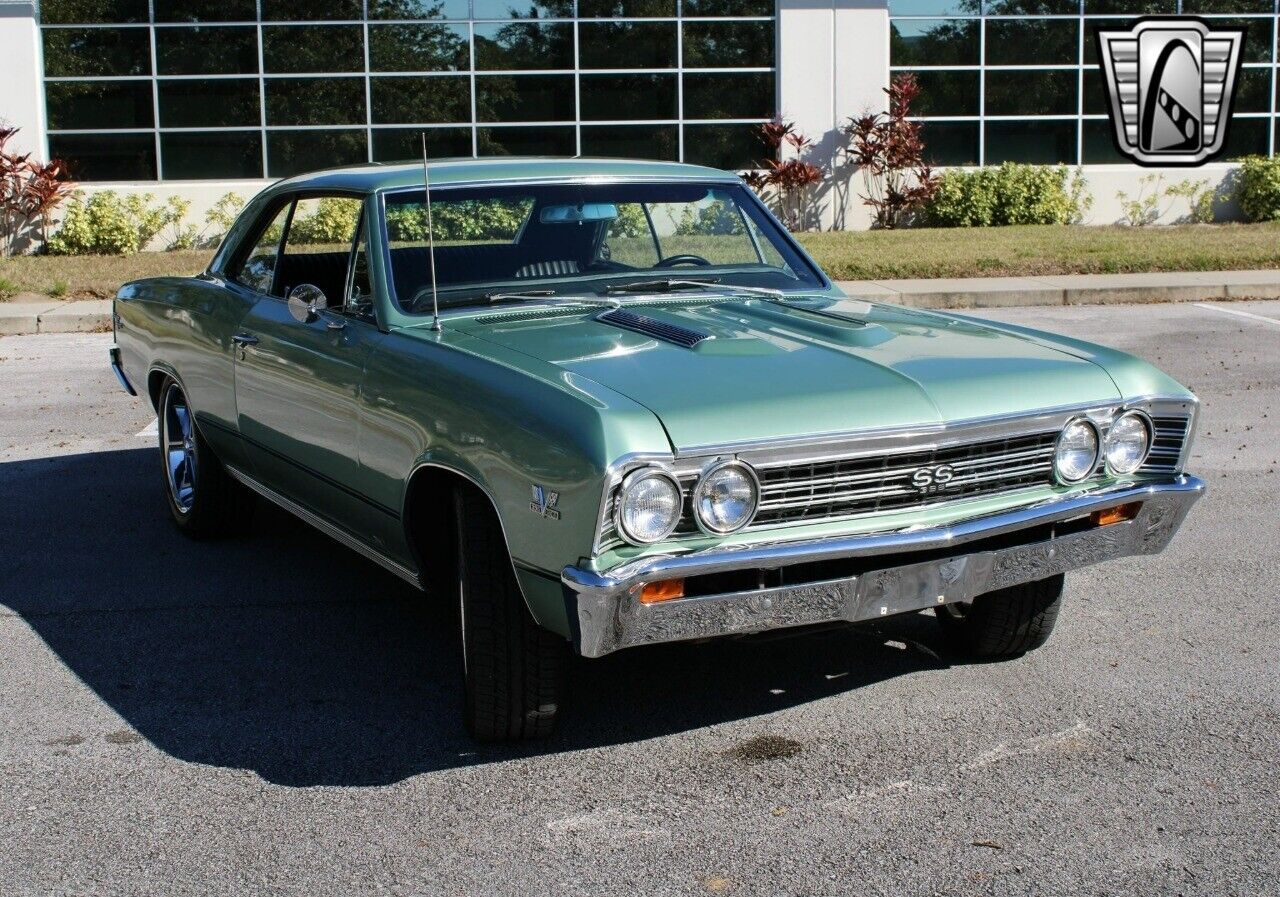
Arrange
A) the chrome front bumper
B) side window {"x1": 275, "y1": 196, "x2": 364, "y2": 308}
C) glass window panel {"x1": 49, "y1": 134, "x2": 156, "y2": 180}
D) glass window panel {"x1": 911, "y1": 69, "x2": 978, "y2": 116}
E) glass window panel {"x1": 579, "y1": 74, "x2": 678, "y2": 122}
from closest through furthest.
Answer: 1. the chrome front bumper
2. side window {"x1": 275, "y1": 196, "x2": 364, "y2": 308}
3. glass window panel {"x1": 49, "y1": 134, "x2": 156, "y2": 180}
4. glass window panel {"x1": 579, "y1": 74, "x2": 678, "y2": 122}
5. glass window panel {"x1": 911, "y1": 69, "x2": 978, "y2": 116}

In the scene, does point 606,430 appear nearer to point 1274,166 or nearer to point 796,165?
point 796,165

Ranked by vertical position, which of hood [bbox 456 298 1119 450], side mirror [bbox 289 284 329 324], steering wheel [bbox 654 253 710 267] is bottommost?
hood [bbox 456 298 1119 450]

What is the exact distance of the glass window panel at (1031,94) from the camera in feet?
77.6

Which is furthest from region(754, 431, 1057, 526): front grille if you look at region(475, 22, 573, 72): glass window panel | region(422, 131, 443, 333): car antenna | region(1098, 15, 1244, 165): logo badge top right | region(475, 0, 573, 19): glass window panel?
region(1098, 15, 1244, 165): logo badge top right

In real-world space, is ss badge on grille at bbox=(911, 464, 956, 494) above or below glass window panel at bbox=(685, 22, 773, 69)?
below

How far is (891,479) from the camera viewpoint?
4.25 meters

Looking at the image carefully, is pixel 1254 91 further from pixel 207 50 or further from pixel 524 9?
pixel 207 50

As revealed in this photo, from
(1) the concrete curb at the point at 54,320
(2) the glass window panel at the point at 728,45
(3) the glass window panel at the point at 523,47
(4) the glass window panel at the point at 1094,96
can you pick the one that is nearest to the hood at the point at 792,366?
(1) the concrete curb at the point at 54,320

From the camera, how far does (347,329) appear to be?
528 cm

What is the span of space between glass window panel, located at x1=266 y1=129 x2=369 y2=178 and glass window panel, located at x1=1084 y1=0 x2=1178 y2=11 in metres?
11.1

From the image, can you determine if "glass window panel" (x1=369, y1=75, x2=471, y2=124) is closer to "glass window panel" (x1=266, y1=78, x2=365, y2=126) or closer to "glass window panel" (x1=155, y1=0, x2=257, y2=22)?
"glass window panel" (x1=266, y1=78, x2=365, y2=126)

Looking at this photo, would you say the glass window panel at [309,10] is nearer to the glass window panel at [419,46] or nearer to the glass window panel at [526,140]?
the glass window panel at [419,46]

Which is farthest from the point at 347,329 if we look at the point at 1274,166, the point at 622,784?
the point at 1274,166

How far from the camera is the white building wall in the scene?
71.1 ft
